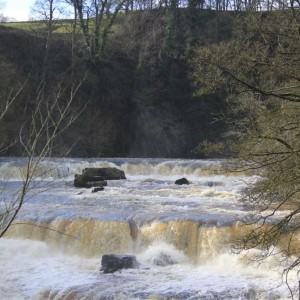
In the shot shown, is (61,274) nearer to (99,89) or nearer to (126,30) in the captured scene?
(99,89)

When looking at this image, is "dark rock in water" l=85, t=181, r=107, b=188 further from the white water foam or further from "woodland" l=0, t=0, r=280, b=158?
"woodland" l=0, t=0, r=280, b=158

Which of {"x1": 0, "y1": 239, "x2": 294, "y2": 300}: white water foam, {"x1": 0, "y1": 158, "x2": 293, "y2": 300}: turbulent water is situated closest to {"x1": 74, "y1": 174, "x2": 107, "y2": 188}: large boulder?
{"x1": 0, "y1": 158, "x2": 293, "y2": 300}: turbulent water

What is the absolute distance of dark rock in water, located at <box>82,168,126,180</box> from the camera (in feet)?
66.5

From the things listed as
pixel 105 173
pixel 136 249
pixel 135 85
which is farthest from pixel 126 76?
pixel 136 249

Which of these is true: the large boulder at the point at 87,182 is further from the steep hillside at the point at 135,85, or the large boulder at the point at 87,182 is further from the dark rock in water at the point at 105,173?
the steep hillside at the point at 135,85

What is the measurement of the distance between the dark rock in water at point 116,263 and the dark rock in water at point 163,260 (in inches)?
20.5

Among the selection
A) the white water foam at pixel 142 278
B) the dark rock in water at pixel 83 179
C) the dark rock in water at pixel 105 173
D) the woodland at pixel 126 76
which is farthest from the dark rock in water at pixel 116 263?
the woodland at pixel 126 76

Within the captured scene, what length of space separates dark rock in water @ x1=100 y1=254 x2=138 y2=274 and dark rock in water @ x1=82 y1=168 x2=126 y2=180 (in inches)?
406

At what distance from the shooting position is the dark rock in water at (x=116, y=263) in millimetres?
9406

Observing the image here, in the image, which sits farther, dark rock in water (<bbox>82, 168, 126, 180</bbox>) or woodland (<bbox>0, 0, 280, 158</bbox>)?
woodland (<bbox>0, 0, 280, 158</bbox>)

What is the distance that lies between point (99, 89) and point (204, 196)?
74.8 feet

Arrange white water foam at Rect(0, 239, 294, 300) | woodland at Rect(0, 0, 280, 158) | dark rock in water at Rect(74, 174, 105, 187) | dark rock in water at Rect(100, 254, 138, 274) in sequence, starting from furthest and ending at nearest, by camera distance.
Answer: woodland at Rect(0, 0, 280, 158) < dark rock in water at Rect(74, 174, 105, 187) < dark rock in water at Rect(100, 254, 138, 274) < white water foam at Rect(0, 239, 294, 300)

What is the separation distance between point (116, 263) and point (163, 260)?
1110 millimetres

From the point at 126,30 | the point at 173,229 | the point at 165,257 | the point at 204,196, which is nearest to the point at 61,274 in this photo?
the point at 165,257
